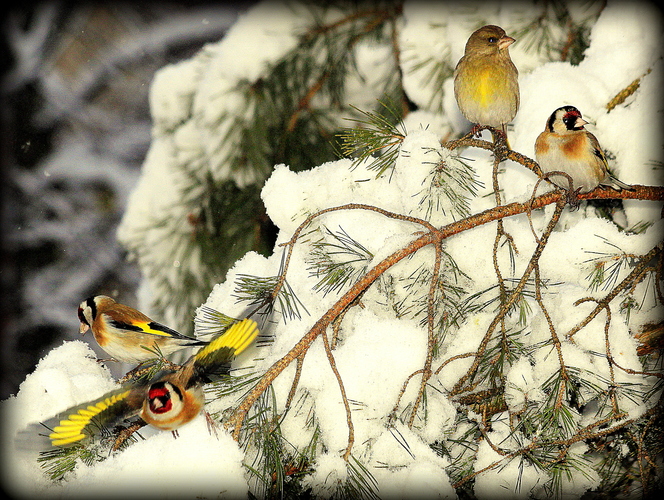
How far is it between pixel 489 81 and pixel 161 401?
3.83 ft

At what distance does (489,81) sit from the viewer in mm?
1604

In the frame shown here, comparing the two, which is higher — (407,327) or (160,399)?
(407,327)

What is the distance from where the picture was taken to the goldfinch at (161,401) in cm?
122

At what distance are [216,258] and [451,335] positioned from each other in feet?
4.28

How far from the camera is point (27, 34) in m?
3.99

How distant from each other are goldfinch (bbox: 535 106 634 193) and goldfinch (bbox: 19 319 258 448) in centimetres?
86

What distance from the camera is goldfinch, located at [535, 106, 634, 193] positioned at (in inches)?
57.5

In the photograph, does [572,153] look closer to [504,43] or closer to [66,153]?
[504,43]

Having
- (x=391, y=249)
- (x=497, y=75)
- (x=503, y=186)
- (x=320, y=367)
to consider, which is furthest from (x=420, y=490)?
(x=497, y=75)

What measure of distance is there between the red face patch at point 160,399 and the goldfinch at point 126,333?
541 mm

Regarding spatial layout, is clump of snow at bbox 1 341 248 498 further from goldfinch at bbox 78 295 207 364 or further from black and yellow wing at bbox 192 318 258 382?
goldfinch at bbox 78 295 207 364

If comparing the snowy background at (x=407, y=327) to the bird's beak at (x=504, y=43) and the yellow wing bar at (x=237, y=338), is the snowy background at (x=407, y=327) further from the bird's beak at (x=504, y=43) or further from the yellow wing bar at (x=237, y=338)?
the bird's beak at (x=504, y=43)

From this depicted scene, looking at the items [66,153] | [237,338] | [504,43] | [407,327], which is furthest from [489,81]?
[66,153]

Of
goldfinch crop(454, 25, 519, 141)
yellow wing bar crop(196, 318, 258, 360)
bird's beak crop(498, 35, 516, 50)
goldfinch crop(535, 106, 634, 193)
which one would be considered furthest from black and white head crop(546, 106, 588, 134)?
yellow wing bar crop(196, 318, 258, 360)
